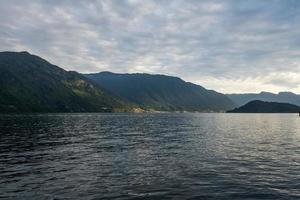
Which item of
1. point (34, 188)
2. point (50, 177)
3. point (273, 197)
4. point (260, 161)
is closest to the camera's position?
point (273, 197)

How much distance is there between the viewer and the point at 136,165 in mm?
45938

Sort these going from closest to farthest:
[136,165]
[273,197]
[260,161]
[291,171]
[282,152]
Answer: [273,197] → [291,171] → [136,165] → [260,161] → [282,152]

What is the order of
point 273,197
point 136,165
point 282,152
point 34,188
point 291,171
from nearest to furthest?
point 273,197
point 34,188
point 291,171
point 136,165
point 282,152

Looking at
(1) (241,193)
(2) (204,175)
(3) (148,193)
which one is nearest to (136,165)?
(2) (204,175)

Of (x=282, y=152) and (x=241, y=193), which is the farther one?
(x=282, y=152)

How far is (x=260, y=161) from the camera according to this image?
163ft

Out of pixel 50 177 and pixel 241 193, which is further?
pixel 50 177

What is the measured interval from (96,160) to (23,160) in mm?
11373

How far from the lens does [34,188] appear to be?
107 ft

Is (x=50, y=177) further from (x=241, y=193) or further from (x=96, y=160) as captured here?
(x=241, y=193)

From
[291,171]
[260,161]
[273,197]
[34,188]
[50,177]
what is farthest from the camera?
[260,161]

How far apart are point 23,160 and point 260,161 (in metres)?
36.1

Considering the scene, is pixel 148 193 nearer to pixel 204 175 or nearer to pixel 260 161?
pixel 204 175

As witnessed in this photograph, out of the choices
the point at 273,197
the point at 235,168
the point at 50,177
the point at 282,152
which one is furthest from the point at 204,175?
the point at 282,152
